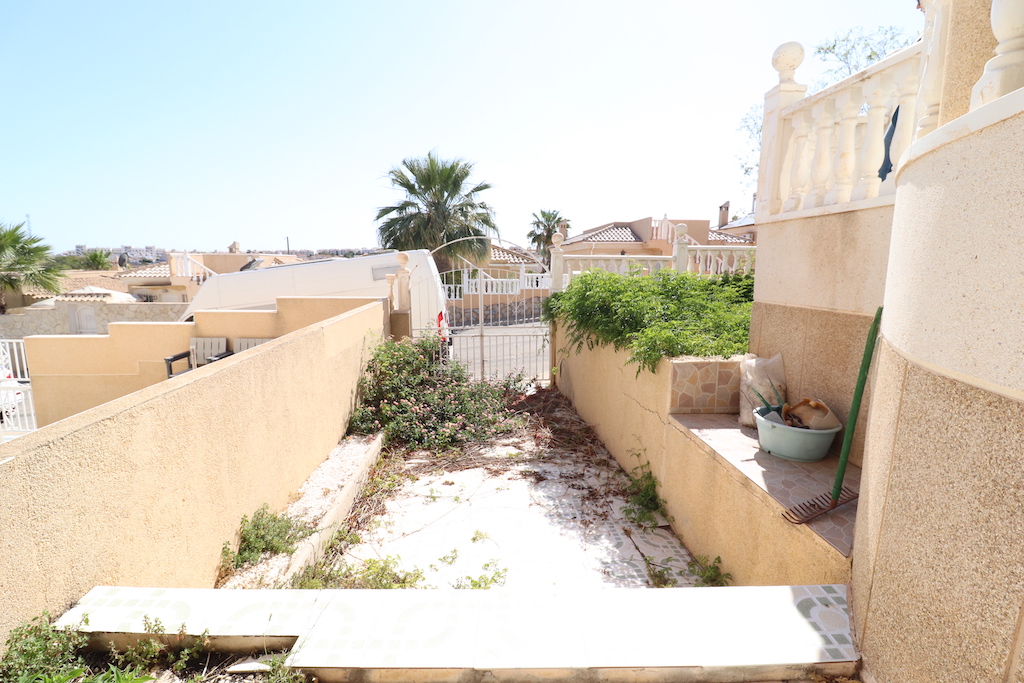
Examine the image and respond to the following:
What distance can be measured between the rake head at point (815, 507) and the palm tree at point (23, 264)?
758 inches

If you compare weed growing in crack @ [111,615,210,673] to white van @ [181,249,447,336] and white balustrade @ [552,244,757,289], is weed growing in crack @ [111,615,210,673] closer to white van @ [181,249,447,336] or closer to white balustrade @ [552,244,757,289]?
white balustrade @ [552,244,757,289]

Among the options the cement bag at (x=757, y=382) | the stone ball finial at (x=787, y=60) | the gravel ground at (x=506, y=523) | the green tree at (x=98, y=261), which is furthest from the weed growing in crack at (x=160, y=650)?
the green tree at (x=98, y=261)

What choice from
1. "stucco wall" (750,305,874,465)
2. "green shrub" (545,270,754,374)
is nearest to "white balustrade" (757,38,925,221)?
"stucco wall" (750,305,874,465)

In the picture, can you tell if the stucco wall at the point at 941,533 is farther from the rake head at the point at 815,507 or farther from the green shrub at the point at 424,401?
the green shrub at the point at 424,401

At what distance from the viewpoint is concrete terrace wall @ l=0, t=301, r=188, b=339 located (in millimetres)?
17719

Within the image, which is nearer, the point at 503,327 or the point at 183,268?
the point at 503,327

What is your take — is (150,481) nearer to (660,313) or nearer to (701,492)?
(701,492)

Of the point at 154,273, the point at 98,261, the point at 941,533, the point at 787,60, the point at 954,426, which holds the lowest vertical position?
the point at 941,533

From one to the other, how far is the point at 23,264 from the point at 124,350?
10802 mm

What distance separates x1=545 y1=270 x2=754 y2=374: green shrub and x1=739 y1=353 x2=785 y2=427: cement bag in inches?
13.2

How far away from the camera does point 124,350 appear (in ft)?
25.4

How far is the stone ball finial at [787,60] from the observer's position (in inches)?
142

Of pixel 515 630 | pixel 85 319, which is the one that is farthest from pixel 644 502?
pixel 85 319

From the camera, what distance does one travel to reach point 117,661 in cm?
169
